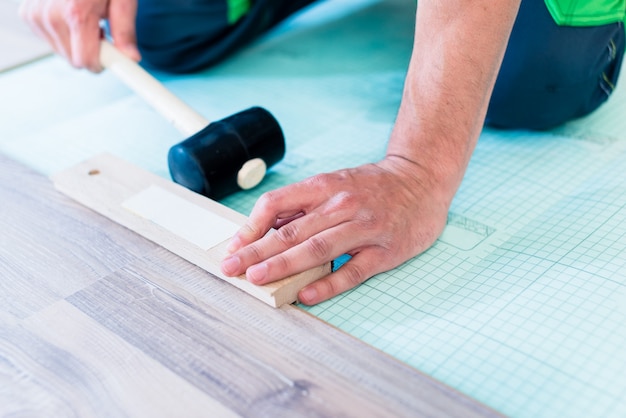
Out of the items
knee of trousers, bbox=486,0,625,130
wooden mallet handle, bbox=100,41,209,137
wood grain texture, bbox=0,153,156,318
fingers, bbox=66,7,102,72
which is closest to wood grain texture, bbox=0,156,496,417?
wood grain texture, bbox=0,153,156,318

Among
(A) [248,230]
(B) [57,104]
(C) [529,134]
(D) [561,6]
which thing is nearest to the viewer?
(A) [248,230]

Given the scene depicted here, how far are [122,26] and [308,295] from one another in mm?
878

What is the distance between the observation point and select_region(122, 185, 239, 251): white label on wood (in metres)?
0.95

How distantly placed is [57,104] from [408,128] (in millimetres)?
973

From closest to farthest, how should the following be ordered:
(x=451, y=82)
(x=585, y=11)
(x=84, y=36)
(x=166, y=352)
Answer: (x=166, y=352) < (x=451, y=82) < (x=585, y=11) < (x=84, y=36)

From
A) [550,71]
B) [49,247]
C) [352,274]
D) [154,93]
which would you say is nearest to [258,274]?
[352,274]

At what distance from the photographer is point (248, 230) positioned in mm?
880

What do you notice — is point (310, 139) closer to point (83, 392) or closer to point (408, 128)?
point (408, 128)

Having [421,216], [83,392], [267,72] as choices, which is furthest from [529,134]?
[83,392]

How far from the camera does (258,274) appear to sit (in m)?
0.82

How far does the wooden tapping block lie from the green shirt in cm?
70

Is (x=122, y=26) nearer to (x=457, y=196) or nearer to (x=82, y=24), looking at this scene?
(x=82, y=24)

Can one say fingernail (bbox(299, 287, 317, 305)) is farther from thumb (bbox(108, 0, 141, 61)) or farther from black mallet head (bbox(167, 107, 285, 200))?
thumb (bbox(108, 0, 141, 61))

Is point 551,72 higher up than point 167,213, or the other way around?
point 551,72
